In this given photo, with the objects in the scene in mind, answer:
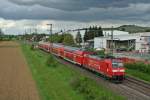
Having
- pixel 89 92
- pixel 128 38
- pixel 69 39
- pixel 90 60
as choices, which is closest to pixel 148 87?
pixel 89 92

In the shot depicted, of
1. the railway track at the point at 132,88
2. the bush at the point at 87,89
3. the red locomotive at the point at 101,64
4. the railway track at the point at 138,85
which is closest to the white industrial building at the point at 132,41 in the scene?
the red locomotive at the point at 101,64

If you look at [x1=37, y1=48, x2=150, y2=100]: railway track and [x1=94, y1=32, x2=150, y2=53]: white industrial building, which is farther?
[x1=94, y1=32, x2=150, y2=53]: white industrial building

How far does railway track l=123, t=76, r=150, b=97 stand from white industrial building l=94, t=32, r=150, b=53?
40116 mm

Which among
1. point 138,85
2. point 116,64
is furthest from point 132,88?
point 116,64

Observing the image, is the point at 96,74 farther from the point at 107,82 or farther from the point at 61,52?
the point at 61,52

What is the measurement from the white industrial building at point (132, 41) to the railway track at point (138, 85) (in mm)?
40116

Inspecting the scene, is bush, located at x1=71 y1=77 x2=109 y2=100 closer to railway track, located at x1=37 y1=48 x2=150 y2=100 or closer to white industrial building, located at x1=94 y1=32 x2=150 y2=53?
railway track, located at x1=37 y1=48 x2=150 y2=100

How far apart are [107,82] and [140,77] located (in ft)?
18.3

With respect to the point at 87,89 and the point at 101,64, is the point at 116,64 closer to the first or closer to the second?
the point at 101,64

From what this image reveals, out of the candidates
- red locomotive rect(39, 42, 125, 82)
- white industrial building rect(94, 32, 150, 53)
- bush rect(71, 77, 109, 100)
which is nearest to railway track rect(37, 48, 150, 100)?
red locomotive rect(39, 42, 125, 82)

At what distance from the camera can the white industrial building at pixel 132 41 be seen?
85850 millimetres

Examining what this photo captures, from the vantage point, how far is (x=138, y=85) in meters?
36.8

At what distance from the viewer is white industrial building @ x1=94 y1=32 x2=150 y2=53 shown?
85850mm

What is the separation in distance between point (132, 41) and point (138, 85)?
249 feet
